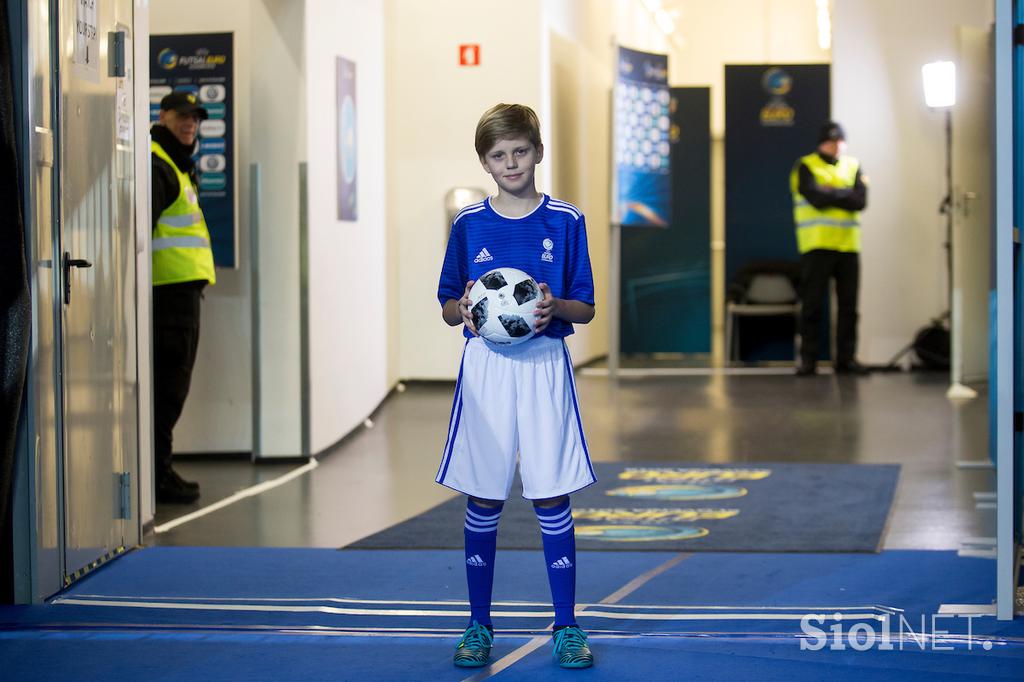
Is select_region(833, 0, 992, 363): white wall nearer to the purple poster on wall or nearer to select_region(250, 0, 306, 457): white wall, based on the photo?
the purple poster on wall

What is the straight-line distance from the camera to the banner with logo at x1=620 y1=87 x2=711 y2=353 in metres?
13.0

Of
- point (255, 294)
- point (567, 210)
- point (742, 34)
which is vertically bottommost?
point (255, 294)

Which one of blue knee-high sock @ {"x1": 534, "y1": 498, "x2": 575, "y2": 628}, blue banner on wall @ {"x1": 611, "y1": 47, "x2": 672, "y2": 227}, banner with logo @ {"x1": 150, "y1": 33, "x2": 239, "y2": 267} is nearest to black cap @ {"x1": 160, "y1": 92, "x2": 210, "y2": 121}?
banner with logo @ {"x1": 150, "y1": 33, "x2": 239, "y2": 267}

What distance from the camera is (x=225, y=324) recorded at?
6.98 m

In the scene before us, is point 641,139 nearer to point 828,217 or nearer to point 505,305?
point 828,217

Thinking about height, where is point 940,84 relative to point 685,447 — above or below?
above

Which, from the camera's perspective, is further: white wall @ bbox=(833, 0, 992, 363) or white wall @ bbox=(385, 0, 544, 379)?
white wall @ bbox=(833, 0, 992, 363)

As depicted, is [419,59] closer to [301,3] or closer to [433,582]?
[301,3]

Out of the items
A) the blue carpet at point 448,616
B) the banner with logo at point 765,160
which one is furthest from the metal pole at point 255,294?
the banner with logo at point 765,160

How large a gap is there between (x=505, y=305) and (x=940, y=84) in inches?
304

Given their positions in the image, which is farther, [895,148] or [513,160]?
[895,148]

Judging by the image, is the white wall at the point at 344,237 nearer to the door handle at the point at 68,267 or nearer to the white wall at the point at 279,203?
the white wall at the point at 279,203

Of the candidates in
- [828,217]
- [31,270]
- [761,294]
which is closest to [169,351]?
[31,270]

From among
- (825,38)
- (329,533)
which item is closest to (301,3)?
(329,533)
